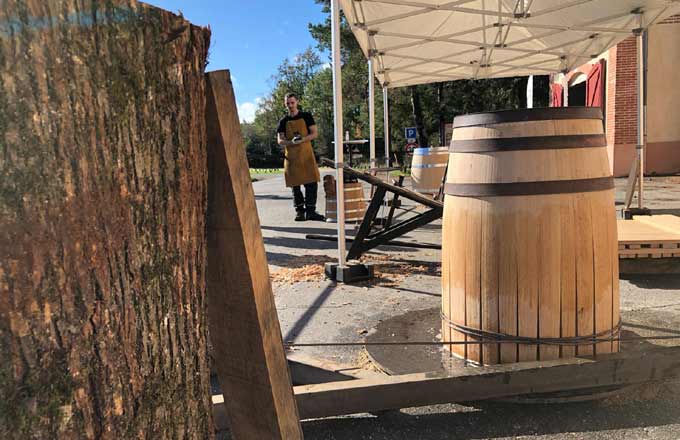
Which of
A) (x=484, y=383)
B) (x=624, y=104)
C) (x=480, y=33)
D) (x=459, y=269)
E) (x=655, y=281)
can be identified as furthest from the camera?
(x=624, y=104)

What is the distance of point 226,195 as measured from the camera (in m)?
1.32

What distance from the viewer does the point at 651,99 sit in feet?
49.9

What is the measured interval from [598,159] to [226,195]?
6.06ft

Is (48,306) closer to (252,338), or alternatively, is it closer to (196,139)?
(196,139)

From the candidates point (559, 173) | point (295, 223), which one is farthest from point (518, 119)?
point (295, 223)

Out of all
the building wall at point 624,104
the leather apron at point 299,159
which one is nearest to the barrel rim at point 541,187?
the leather apron at point 299,159

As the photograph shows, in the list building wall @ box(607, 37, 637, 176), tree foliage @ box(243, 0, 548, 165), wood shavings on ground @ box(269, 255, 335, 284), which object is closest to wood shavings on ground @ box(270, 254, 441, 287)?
wood shavings on ground @ box(269, 255, 335, 284)

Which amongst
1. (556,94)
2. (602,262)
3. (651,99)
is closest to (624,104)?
(651,99)

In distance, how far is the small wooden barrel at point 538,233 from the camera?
2.31 meters

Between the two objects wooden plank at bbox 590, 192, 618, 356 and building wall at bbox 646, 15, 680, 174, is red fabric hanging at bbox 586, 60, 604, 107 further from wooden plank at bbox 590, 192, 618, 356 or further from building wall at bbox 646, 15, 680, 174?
wooden plank at bbox 590, 192, 618, 356

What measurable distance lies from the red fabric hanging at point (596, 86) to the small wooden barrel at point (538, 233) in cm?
1505

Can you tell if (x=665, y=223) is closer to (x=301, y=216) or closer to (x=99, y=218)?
(x=301, y=216)

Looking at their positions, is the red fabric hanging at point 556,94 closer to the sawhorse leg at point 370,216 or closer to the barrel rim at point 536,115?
the sawhorse leg at point 370,216

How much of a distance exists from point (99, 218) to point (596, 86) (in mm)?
17809
